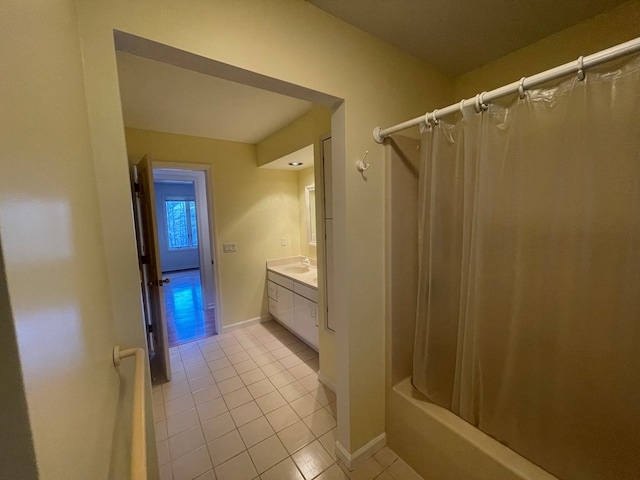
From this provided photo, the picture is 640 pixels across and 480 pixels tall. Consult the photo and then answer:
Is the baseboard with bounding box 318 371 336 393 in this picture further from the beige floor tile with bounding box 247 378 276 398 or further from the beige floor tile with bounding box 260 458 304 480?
the beige floor tile with bounding box 260 458 304 480

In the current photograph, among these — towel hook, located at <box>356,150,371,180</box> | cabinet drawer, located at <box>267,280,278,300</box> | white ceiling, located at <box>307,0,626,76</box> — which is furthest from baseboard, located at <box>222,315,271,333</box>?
white ceiling, located at <box>307,0,626,76</box>

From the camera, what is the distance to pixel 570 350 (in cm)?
105

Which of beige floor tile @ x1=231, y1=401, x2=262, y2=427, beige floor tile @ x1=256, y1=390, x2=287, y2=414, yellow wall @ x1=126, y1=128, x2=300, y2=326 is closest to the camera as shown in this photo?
beige floor tile @ x1=231, y1=401, x2=262, y2=427

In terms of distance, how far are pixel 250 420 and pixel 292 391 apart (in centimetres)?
41

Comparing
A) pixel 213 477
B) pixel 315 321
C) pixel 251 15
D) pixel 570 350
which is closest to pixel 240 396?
pixel 213 477

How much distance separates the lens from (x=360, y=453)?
1.54 meters

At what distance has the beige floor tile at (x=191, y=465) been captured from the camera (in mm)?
1484

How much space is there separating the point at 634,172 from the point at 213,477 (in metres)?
2.42

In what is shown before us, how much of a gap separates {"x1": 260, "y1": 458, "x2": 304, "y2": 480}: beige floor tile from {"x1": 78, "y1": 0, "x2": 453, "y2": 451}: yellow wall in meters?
0.32

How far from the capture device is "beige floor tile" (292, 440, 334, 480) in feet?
4.90

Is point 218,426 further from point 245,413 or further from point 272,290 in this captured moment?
point 272,290

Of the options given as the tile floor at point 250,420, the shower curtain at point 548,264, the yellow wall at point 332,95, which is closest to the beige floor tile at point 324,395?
the tile floor at point 250,420

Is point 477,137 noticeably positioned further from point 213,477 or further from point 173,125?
point 173,125

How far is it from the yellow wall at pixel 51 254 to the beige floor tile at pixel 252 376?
1.71m
